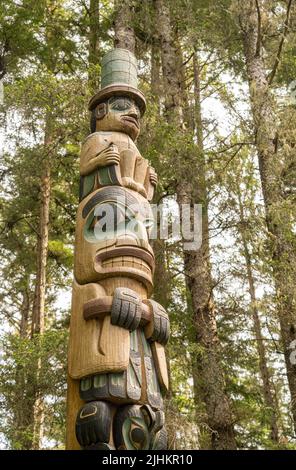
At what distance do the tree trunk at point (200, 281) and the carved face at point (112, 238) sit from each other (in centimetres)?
264

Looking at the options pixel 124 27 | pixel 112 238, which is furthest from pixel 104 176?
pixel 124 27

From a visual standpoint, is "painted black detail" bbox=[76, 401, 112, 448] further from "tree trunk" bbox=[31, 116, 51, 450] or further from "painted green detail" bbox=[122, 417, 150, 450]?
"tree trunk" bbox=[31, 116, 51, 450]

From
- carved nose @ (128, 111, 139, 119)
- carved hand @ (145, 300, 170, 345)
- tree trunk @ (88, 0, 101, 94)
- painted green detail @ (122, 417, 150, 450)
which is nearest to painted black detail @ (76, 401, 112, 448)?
painted green detail @ (122, 417, 150, 450)

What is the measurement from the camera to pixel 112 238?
521 centimetres

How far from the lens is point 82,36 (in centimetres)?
1230

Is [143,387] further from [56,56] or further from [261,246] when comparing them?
[56,56]

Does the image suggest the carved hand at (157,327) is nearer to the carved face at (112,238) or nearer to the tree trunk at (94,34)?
the carved face at (112,238)

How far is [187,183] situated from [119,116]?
2606 mm

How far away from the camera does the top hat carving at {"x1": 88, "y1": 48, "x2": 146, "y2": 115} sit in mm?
6617

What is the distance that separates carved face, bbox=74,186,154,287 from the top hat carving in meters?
1.53

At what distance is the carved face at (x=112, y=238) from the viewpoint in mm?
5117

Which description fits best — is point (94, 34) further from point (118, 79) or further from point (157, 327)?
point (157, 327)

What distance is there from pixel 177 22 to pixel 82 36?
2.22 metres
